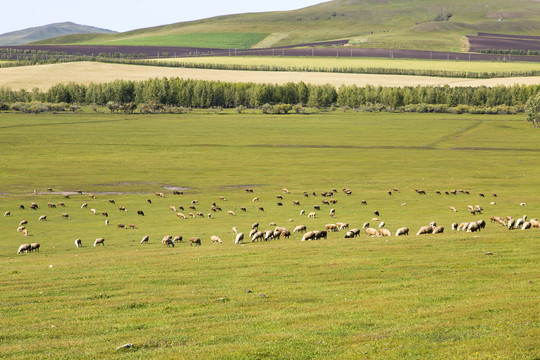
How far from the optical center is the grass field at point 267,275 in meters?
15.4

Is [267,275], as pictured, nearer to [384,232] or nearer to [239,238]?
[239,238]

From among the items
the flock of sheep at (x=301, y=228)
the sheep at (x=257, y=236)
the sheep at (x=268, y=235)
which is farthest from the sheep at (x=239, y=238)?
the sheep at (x=268, y=235)

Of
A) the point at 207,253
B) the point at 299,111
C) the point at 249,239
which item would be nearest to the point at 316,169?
the point at 249,239

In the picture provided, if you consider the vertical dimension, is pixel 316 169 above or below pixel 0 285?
below

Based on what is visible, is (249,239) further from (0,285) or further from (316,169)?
(316,169)

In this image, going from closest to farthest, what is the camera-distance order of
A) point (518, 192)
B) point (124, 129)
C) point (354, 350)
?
1. point (354, 350)
2. point (518, 192)
3. point (124, 129)

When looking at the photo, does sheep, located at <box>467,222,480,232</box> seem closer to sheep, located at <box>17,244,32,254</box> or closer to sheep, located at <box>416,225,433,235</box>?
sheep, located at <box>416,225,433,235</box>

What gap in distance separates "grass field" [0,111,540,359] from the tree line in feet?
380

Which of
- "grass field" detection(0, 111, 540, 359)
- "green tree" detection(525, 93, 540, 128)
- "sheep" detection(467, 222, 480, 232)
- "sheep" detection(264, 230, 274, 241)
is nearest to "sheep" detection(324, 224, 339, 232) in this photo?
"grass field" detection(0, 111, 540, 359)

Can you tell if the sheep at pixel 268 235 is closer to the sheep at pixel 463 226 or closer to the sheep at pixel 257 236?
the sheep at pixel 257 236

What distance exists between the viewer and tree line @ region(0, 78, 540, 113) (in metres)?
184

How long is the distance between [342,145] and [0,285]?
80.8 m

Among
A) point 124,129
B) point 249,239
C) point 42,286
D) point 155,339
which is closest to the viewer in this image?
point 155,339

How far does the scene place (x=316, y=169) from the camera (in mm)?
75250
